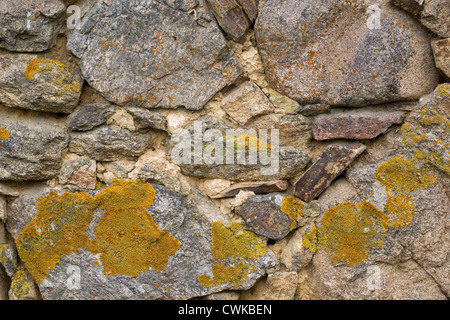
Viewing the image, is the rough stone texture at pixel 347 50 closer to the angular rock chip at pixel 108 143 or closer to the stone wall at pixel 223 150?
the stone wall at pixel 223 150

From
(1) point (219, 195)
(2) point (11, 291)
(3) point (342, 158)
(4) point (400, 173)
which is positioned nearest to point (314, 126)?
(3) point (342, 158)

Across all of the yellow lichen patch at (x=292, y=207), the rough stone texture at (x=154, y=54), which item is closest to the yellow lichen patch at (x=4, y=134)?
the rough stone texture at (x=154, y=54)

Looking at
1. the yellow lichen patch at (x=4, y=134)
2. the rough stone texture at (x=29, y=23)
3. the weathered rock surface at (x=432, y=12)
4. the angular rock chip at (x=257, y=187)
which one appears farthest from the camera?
the angular rock chip at (x=257, y=187)

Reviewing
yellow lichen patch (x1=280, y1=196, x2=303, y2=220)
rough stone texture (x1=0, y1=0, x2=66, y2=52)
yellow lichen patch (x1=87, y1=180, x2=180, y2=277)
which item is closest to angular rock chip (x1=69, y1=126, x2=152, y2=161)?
yellow lichen patch (x1=87, y1=180, x2=180, y2=277)

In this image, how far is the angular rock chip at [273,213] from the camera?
227 centimetres

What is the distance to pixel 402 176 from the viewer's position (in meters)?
2.12

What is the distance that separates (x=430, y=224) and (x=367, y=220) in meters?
0.35

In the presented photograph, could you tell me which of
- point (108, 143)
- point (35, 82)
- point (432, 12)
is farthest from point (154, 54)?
point (432, 12)

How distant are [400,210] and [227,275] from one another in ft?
3.60

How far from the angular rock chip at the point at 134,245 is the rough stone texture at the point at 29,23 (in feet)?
2.91

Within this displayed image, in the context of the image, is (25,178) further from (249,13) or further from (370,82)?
(370,82)

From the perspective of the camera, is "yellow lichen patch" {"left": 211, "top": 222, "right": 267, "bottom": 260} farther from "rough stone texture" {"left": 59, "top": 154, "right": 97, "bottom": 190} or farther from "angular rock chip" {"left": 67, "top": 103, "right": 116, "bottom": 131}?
"angular rock chip" {"left": 67, "top": 103, "right": 116, "bottom": 131}

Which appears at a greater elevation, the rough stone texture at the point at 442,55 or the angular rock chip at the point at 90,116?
the rough stone texture at the point at 442,55

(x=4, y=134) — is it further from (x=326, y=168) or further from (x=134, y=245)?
(x=326, y=168)
